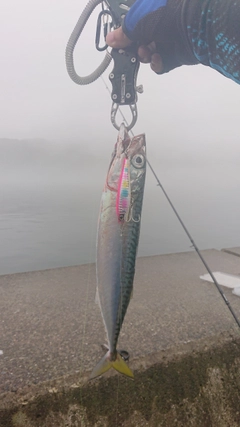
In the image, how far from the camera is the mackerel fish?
142 cm

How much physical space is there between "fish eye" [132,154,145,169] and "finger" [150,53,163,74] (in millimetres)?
840

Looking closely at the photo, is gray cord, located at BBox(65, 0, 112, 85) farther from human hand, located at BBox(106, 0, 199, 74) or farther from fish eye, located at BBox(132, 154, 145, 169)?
fish eye, located at BBox(132, 154, 145, 169)

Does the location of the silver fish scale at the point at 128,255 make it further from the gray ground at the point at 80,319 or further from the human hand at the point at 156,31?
the human hand at the point at 156,31

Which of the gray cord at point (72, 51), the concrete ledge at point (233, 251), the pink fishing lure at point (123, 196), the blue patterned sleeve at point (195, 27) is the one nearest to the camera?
the pink fishing lure at point (123, 196)

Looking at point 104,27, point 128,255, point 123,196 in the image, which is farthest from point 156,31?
point 128,255

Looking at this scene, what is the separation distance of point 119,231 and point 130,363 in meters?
0.98

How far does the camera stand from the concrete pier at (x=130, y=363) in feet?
5.70

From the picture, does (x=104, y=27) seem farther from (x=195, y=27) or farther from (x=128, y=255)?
(x=128, y=255)

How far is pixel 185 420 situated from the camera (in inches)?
77.6

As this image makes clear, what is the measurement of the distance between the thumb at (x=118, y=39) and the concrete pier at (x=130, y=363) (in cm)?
191

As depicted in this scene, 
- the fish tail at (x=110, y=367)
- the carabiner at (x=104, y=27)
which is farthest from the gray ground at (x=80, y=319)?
the carabiner at (x=104, y=27)

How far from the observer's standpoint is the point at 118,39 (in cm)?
175

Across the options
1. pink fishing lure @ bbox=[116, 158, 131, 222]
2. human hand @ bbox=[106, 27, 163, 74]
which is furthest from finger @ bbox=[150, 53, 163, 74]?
pink fishing lure @ bbox=[116, 158, 131, 222]

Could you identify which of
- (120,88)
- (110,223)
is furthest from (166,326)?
(120,88)
